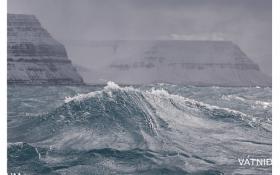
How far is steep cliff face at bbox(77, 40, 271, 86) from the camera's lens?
64.7 m

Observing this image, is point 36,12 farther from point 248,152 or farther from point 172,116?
point 248,152

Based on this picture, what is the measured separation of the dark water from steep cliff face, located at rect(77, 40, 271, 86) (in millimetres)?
14308

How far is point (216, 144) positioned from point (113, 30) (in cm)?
1235

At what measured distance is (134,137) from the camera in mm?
26547

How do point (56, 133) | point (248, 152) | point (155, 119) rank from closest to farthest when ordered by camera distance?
point (248, 152), point (56, 133), point (155, 119)

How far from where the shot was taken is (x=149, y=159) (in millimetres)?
23891

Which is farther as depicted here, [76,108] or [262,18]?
[76,108]

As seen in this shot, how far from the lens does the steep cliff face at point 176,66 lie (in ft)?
212
